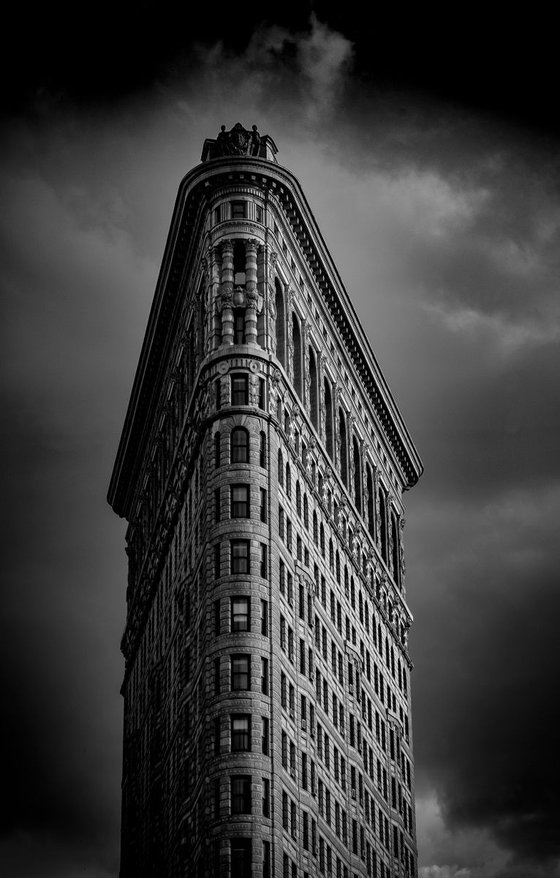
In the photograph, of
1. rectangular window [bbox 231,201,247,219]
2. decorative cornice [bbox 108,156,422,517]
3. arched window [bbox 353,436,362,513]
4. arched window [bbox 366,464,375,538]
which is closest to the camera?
rectangular window [bbox 231,201,247,219]

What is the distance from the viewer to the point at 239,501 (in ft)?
479

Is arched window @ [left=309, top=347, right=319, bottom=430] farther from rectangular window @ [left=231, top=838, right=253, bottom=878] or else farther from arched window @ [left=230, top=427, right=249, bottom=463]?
rectangular window @ [left=231, top=838, right=253, bottom=878]

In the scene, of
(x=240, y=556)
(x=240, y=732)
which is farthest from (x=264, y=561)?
(x=240, y=732)

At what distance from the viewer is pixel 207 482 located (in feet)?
486

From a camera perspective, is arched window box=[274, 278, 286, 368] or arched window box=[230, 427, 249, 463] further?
arched window box=[274, 278, 286, 368]

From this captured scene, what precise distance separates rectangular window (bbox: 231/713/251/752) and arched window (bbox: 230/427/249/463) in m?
21.7

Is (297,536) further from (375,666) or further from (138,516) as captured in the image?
(138,516)

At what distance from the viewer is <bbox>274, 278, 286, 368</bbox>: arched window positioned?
160875mm

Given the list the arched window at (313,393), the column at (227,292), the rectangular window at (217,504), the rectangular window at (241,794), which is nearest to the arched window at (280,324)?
the column at (227,292)

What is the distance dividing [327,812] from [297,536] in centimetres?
2235

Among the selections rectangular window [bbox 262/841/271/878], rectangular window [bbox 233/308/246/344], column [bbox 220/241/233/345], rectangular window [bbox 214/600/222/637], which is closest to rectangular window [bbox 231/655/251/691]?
rectangular window [bbox 214/600/222/637]

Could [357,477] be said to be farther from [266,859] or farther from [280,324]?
[266,859]

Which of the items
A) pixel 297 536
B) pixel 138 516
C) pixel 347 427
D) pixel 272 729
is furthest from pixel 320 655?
pixel 138 516

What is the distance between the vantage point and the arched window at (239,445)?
14862cm
